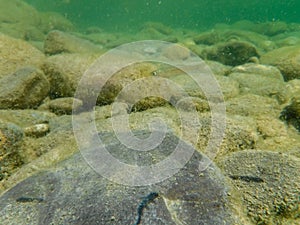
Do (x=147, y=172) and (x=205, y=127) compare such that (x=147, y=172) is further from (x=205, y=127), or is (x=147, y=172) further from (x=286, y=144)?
(x=286, y=144)

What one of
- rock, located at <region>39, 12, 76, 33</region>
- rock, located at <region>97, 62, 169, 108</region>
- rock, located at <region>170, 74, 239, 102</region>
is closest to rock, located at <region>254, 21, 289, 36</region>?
rock, located at <region>39, 12, 76, 33</region>

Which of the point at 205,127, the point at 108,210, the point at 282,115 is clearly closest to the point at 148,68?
the point at 205,127

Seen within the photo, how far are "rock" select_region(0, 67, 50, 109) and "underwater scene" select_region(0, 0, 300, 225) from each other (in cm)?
2

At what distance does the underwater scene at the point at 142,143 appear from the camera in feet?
6.52

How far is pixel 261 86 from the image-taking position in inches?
208

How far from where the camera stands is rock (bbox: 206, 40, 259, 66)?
885 centimetres

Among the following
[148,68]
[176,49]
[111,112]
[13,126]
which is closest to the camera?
[13,126]

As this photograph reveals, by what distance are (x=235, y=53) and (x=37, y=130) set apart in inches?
287

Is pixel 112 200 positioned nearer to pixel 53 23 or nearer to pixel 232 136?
pixel 232 136

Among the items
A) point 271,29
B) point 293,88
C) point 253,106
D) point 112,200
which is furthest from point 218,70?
point 271,29

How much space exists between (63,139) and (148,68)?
2.17m

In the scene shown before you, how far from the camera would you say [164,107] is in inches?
159

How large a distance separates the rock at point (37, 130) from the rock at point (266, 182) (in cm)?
246

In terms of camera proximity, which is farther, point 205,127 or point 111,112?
point 111,112
